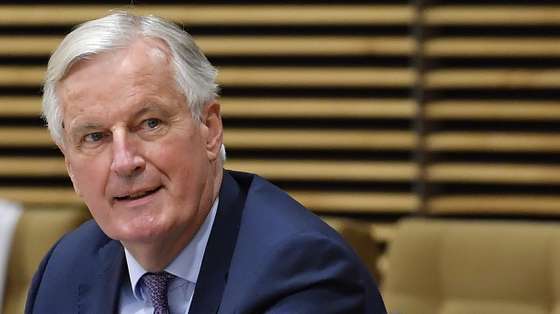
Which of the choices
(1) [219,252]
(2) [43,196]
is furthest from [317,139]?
(1) [219,252]

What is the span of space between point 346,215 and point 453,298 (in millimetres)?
2127

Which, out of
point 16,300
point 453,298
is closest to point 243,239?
point 453,298

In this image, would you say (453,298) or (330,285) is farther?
(453,298)

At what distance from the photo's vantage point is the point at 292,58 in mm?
6156

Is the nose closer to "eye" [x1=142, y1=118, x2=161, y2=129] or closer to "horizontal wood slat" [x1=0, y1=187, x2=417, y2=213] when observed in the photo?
"eye" [x1=142, y1=118, x2=161, y2=129]

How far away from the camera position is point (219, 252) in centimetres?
253

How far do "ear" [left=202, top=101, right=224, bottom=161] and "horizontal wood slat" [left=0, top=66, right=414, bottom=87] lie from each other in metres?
3.37

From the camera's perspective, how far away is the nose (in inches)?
93.3

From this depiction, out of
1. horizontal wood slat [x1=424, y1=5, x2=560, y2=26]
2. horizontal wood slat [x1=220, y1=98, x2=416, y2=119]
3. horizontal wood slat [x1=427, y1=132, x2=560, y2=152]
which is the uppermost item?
horizontal wood slat [x1=424, y1=5, x2=560, y2=26]

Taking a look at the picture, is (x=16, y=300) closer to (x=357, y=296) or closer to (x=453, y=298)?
(x=453, y=298)

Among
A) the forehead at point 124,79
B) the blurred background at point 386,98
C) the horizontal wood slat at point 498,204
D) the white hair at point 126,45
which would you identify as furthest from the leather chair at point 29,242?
the forehead at point 124,79

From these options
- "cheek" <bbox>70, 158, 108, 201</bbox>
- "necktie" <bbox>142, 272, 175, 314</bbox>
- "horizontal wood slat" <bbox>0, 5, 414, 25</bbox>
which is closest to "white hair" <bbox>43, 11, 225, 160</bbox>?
"cheek" <bbox>70, 158, 108, 201</bbox>

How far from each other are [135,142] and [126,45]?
176mm

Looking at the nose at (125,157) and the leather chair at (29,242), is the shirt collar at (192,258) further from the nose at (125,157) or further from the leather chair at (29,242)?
the leather chair at (29,242)
